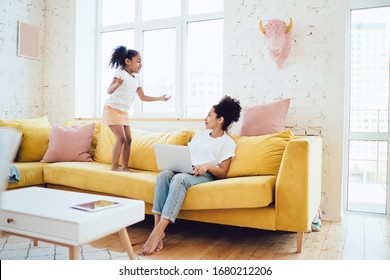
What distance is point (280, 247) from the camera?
2.36 metres

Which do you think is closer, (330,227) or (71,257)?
(71,257)

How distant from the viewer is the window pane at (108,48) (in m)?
4.34

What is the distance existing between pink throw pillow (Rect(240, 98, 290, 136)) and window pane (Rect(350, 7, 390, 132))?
78 cm

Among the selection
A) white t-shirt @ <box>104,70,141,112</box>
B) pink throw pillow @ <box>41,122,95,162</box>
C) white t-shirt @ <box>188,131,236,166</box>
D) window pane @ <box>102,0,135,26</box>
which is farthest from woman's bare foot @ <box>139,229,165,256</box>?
window pane @ <box>102,0,135,26</box>

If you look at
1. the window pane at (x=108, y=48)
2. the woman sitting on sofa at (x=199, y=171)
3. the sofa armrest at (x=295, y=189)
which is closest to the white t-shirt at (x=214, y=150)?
the woman sitting on sofa at (x=199, y=171)

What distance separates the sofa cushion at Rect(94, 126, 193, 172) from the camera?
3.02m

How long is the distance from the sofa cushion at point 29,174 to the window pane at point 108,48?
165 cm

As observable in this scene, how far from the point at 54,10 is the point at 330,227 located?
3.89m

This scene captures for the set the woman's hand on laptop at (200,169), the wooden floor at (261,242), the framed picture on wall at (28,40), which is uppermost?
the framed picture on wall at (28,40)

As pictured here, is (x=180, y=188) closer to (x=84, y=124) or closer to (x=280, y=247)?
(x=280, y=247)

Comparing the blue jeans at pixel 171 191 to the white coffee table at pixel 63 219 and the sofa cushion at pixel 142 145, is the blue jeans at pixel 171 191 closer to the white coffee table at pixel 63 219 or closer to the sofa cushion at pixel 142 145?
the white coffee table at pixel 63 219

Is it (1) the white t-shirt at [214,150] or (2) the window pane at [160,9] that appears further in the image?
(2) the window pane at [160,9]

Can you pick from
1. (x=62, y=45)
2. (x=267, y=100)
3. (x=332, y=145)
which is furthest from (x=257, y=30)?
(x=62, y=45)
